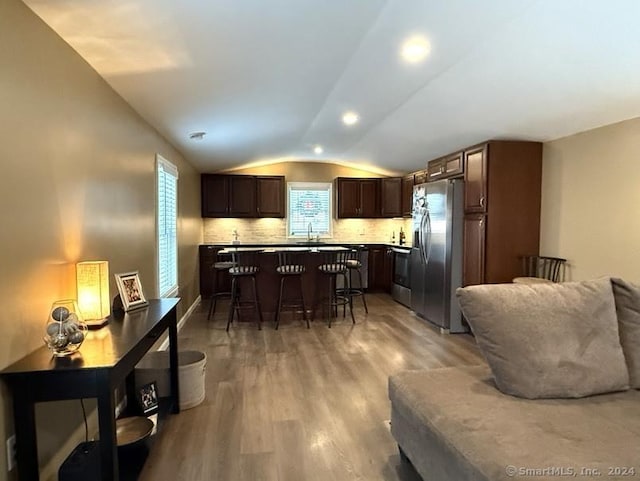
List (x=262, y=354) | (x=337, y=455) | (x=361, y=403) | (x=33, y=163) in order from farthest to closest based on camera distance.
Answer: (x=262, y=354) → (x=361, y=403) → (x=337, y=455) → (x=33, y=163)

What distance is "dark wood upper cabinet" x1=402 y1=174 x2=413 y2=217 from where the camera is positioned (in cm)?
732

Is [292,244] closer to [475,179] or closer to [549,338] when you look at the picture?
[475,179]

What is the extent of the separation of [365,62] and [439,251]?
8.68 feet

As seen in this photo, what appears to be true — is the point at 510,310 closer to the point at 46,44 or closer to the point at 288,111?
the point at 46,44

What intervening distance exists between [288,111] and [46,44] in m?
2.42

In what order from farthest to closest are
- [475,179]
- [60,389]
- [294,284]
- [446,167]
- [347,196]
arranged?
[347,196], [294,284], [446,167], [475,179], [60,389]

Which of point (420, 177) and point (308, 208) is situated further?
point (308, 208)

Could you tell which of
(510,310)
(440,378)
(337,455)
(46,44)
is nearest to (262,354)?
(337,455)

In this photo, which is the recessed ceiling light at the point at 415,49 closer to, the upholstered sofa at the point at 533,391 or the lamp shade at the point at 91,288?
the upholstered sofa at the point at 533,391

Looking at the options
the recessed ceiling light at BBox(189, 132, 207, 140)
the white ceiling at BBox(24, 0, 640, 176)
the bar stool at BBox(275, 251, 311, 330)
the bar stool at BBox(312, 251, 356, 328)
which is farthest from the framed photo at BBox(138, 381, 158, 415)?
the bar stool at BBox(312, 251, 356, 328)

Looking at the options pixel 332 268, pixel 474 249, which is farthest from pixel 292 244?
pixel 474 249

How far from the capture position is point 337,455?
2303 mm

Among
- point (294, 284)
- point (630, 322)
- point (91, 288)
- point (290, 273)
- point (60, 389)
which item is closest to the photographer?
point (60, 389)

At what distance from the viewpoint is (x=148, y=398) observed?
2.68 meters
